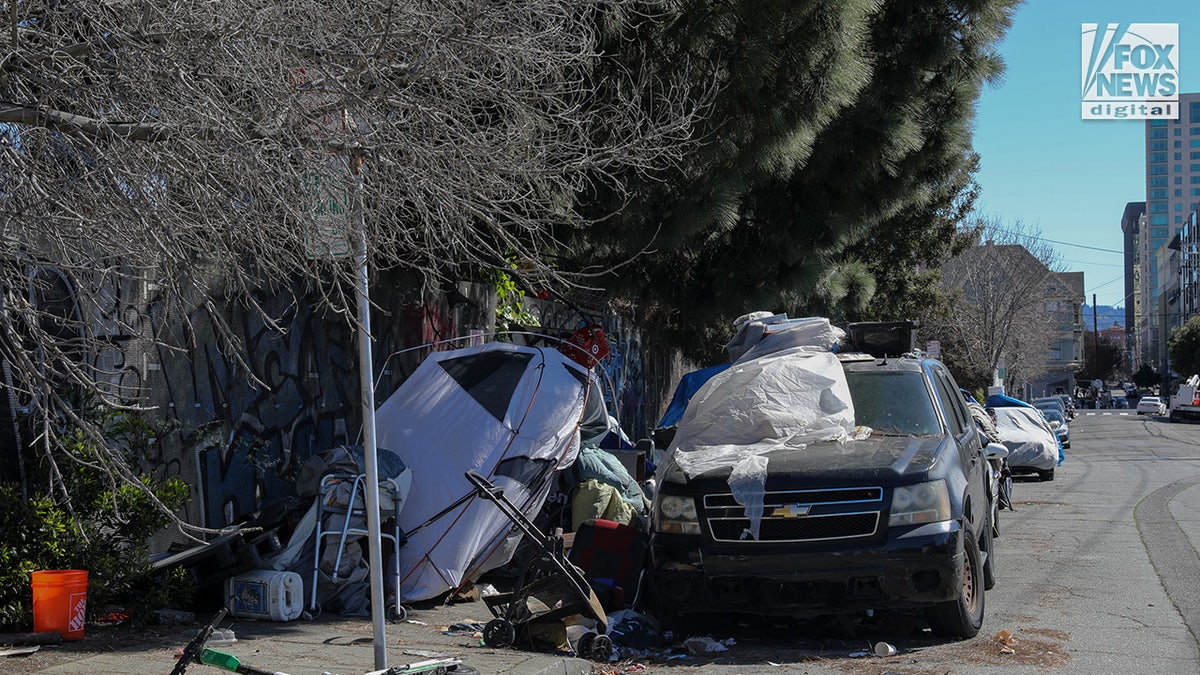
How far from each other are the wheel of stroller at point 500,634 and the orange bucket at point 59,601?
2.54m

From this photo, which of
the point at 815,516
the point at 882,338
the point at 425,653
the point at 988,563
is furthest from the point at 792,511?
the point at 882,338

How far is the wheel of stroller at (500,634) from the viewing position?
7.14 m

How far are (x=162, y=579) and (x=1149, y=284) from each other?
211383mm

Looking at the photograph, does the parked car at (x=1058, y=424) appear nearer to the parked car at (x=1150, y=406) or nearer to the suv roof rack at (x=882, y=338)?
the suv roof rack at (x=882, y=338)

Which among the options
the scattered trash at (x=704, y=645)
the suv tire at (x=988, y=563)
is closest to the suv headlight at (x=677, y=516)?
the scattered trash at (x=704, y=645)

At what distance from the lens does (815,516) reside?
6.94m

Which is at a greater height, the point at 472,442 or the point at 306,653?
the point at 472,442

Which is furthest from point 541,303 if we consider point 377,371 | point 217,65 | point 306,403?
point 217,65

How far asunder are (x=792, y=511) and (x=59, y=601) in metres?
4.56

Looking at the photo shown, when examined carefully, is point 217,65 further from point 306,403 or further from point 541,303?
point 541,303

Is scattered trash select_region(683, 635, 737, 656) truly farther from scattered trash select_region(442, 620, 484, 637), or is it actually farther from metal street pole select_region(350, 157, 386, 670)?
metal street pole select_region(350, 157, 386, 670)

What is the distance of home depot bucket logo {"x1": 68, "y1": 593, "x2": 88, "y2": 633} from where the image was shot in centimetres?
693

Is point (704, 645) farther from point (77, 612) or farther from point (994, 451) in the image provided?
point (77, 612)

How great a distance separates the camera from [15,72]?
516cm
